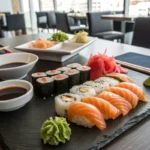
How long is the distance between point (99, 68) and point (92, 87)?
0.58 ft

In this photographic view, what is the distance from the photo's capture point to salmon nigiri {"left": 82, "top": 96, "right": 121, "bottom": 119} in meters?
0.58

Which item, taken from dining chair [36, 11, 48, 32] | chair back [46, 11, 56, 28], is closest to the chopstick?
chair back [46, 11, 56, 28]

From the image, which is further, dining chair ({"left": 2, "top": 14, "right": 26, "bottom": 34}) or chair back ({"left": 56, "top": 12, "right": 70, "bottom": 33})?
dining chair ({"left": 2, "top": 14, "right": 26, "bottom": 34})

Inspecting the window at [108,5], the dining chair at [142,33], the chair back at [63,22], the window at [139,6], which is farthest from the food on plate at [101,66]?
the window at [108,5]

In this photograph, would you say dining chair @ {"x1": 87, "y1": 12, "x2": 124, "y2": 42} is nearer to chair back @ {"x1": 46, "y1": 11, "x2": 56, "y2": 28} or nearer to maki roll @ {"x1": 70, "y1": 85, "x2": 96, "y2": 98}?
maki roll @ {"x1": 70, "y1": 85, "x2": 96, "y2": 98}

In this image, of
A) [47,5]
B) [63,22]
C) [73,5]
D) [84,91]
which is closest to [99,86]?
[84,91]

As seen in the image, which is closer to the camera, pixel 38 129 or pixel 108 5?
pixel 38 129

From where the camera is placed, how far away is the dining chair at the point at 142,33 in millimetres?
1890

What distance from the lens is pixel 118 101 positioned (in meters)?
0.62

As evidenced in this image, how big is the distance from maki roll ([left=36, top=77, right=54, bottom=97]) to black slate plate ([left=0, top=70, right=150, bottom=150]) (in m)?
0.05

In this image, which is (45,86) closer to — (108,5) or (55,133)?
(55,133)

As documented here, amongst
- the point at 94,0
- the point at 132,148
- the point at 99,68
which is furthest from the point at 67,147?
the point at 94,0

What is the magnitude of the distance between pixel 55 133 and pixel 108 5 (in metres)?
5.76

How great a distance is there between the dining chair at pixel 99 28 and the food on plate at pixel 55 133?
9.33ft
